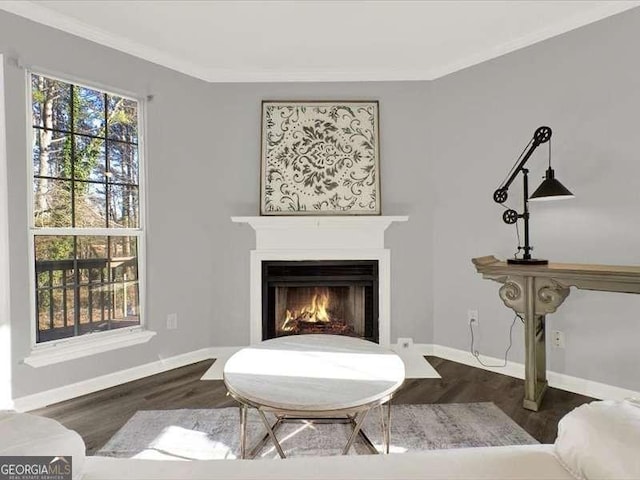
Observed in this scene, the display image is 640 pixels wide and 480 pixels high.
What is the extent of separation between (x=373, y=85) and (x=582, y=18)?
58.4 inches

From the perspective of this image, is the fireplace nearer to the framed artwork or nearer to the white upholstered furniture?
the framed artwork

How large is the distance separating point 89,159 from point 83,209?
Result: 36 centimetres

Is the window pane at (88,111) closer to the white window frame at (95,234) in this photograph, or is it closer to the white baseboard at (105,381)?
the white window frame at (95,234)

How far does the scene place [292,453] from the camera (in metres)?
1.80

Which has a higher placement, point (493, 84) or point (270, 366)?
point (493, 84)

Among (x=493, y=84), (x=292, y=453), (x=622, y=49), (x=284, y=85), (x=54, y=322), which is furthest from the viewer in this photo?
(x=284, y=85)

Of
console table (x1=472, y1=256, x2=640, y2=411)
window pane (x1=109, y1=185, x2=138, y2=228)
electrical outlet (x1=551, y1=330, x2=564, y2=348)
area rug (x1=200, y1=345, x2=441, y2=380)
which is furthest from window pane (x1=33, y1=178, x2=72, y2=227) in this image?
electrical outlet (x1=551, y1=330, x2=564, y2=348)

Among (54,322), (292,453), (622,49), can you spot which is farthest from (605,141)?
(54,322)

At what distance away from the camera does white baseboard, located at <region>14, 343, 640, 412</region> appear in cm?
236

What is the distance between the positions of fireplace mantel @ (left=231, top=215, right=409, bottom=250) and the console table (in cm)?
97

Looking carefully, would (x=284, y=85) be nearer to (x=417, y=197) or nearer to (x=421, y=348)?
(x=417, y=197)

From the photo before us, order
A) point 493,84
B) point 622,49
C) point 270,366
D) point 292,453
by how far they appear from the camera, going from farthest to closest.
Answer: point 493,84
point 622,49
point 292,453
point 270,366

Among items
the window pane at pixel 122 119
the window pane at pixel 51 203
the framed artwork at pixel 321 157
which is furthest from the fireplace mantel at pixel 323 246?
the window pane at pixel 51 203

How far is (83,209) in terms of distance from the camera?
2.61 metres
